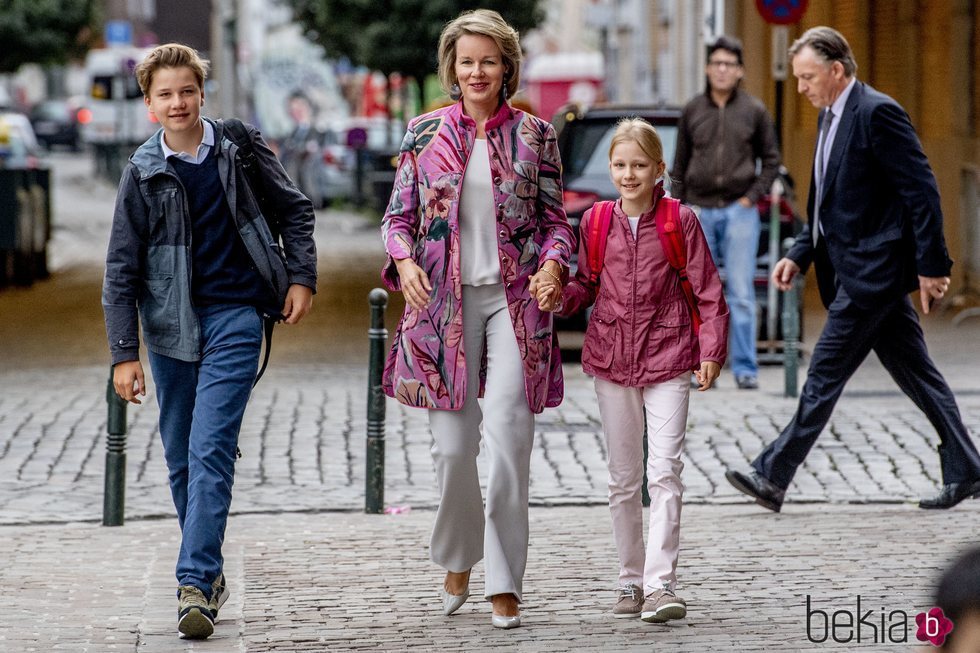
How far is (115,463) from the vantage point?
7.68m

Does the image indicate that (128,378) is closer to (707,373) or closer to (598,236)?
(598,236)

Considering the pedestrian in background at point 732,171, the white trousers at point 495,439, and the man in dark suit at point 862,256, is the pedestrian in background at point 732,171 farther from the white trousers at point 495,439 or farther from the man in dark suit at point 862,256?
the white trousers at point 495,439

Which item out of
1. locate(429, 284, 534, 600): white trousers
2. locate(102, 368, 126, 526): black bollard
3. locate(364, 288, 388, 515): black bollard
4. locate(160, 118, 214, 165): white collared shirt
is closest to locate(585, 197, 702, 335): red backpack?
locate(429, 284, 534, 600): white trousers

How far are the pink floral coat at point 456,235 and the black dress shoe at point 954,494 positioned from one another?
97.1 inches

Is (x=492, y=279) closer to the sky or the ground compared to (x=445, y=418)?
closer to the sky

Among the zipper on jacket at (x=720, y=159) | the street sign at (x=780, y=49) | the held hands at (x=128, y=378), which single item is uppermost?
the street sign at (x=780, y=49)

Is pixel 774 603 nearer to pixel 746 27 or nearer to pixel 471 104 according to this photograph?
pixel 471 104

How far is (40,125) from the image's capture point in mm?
67000

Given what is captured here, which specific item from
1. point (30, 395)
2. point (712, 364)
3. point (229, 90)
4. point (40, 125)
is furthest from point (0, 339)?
point (40, 125)

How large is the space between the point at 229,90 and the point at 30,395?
77.9 ft

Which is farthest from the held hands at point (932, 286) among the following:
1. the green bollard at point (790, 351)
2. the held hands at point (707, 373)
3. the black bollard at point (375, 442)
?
the green bollard at point (790, 351)

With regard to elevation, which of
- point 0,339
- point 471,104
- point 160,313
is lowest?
point 0,339

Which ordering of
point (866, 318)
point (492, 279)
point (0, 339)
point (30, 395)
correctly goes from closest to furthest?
point (492, 279)
point (866, 318)
point (30, 395)
point (0, 339)

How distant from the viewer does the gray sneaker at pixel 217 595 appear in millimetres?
5734
